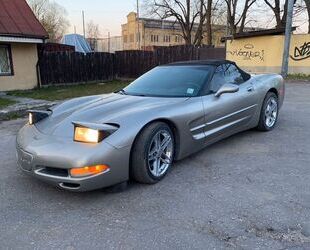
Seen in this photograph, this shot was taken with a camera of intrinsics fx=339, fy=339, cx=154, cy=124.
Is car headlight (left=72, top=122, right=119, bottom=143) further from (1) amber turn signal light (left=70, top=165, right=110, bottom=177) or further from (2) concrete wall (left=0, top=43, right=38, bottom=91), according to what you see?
(2) concrete wall (left=0, top=43, right=38, bottom=91)

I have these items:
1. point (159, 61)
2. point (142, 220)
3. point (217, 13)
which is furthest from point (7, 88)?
point (217, 13)

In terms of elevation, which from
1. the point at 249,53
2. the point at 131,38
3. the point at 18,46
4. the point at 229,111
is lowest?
the point at 229,111

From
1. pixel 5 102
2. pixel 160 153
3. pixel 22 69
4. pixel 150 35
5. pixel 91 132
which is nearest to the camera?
pixel 91 132

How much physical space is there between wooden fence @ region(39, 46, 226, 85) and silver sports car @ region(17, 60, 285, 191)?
11697 mm

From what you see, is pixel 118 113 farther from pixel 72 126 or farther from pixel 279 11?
pixel 279 11

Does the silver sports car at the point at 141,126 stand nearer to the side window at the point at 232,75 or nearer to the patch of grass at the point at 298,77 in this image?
the side window at the point at 232,75

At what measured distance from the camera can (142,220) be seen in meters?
3.03

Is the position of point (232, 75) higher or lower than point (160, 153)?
higher

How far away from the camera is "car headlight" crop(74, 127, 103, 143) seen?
10.8 ft

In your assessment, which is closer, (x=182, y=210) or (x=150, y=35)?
(x=182, y=210)

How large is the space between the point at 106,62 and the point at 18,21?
5761mm

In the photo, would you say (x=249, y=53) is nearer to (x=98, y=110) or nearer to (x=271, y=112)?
(x=271, y=112)

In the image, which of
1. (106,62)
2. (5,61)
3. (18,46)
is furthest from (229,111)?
(106,62)

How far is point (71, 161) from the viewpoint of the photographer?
3180 millimetres
